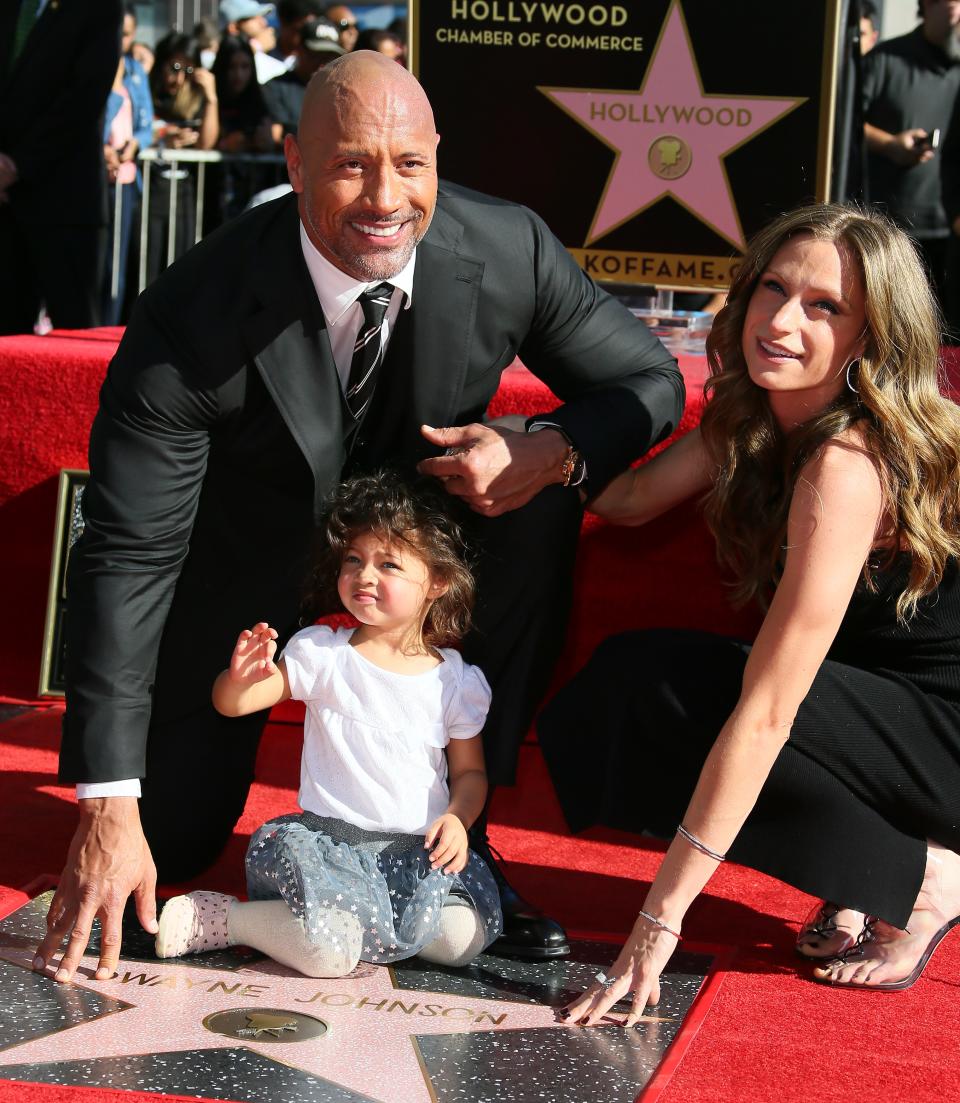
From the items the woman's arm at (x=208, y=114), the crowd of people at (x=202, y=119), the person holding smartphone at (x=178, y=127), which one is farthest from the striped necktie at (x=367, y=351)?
the woman's arm at (x=208, y=114)

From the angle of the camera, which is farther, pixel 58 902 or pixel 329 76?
pixel 329 76

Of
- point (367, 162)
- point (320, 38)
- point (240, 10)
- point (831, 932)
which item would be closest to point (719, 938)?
point (831, 932)

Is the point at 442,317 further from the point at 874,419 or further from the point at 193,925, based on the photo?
the point at 193,925

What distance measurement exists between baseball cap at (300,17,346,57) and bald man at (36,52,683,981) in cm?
416

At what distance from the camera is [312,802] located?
7.59 feet

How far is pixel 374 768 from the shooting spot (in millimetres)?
2297

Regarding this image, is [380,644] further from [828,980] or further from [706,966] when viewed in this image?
[828,980]

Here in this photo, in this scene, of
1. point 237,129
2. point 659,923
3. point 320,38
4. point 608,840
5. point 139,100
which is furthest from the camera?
point 237,129

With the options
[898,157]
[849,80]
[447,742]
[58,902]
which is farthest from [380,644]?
[898,157]

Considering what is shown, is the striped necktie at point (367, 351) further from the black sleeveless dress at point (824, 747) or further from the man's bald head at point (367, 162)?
the black sleeveless dress at point (824, 747)

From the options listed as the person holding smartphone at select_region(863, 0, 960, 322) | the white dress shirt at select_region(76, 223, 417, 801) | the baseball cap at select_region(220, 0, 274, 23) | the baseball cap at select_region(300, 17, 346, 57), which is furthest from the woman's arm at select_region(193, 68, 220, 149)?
the white dress shirt at select_region(76, 223, 417, 801)

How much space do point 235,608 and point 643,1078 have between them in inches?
42.0

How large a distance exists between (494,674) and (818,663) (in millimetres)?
568

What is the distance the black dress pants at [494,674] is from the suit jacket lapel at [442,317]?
20 cm
